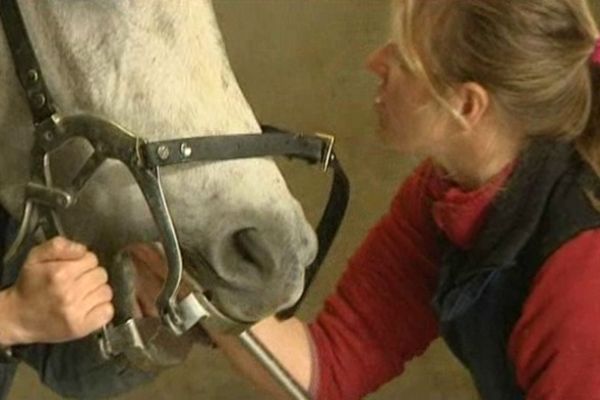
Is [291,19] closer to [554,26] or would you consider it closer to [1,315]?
[554,26]

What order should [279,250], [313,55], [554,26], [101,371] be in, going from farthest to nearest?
[313,55] < [101,371] < [554,26] < [279,250]

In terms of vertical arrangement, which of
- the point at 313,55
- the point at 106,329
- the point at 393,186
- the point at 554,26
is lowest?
the point at 393,186

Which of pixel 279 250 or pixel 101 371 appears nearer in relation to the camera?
pixel 279 250

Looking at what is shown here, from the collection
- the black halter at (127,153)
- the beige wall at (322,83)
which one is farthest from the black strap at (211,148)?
the beige wall at (322,83)

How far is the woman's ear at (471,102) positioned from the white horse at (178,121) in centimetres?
19

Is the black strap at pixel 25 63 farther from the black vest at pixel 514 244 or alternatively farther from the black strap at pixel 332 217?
the black vest at pixel 514 244

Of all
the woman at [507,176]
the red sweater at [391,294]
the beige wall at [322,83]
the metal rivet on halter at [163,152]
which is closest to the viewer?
the metal rivet on halter at [163,152]

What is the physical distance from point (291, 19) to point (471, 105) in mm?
981

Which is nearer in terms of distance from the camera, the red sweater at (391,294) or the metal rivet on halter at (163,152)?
the metal rivet on halter at (163,152)

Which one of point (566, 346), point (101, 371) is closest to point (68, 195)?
point (101, 371)

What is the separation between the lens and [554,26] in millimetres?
1041

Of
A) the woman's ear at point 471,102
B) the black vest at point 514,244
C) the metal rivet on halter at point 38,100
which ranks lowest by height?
the black vest at point 514,244

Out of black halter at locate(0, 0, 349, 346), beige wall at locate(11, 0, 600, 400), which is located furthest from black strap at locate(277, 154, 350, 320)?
beige wall at locate(11, 0, 600, 400)

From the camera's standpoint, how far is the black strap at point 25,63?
923 millimetres
